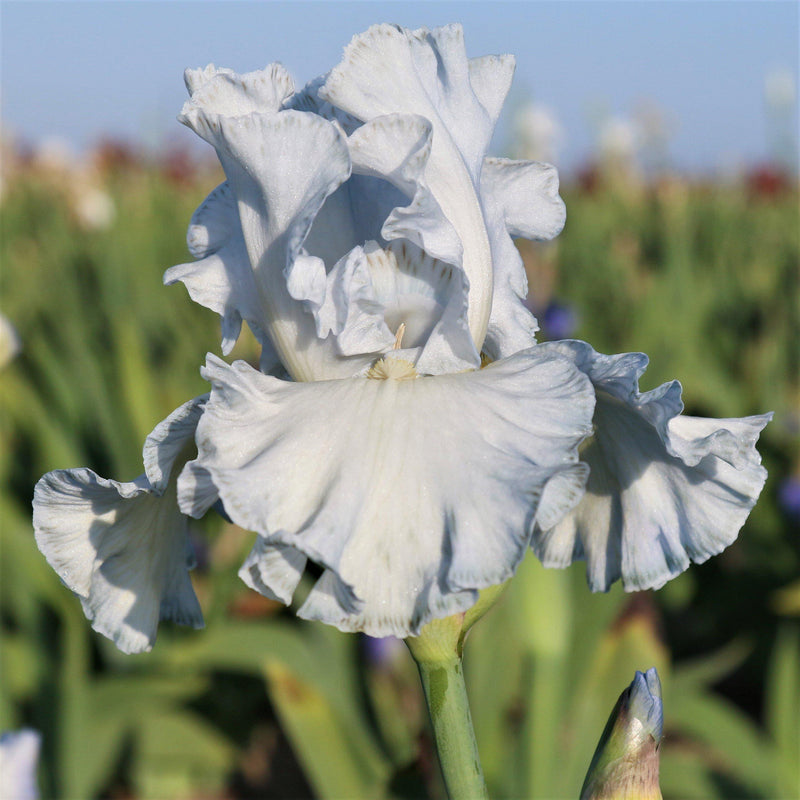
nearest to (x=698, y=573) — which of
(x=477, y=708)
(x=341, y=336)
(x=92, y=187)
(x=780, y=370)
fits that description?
(x=780, y=370)

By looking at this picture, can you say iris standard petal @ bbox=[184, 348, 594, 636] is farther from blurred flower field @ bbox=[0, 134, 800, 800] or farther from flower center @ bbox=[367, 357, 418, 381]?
blurred flower field @ bbox=[0, 134, 800, 800]

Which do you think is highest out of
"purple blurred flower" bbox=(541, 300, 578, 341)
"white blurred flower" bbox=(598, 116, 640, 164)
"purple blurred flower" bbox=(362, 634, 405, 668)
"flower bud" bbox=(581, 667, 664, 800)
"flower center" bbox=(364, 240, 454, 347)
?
"flower center" bbox=(364, 240, 454, 347)

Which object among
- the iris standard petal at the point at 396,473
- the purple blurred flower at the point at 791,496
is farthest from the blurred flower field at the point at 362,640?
the iris standard petal at the point at 396,473

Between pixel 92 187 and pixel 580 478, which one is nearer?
pixel 580 478

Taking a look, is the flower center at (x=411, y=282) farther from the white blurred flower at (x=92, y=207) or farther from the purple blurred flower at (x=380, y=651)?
the white blurred flower at (x=92, y=207)

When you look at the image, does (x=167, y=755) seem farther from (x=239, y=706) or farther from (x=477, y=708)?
(x=477, y=708)

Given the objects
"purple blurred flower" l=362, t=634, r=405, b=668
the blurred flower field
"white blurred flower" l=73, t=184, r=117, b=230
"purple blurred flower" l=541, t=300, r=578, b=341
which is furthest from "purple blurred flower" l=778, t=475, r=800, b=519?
"white blurred flower" l=73, t=184, r=117, b=230

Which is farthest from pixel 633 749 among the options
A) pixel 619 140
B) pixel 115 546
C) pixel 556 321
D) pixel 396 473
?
pixel 619 140
